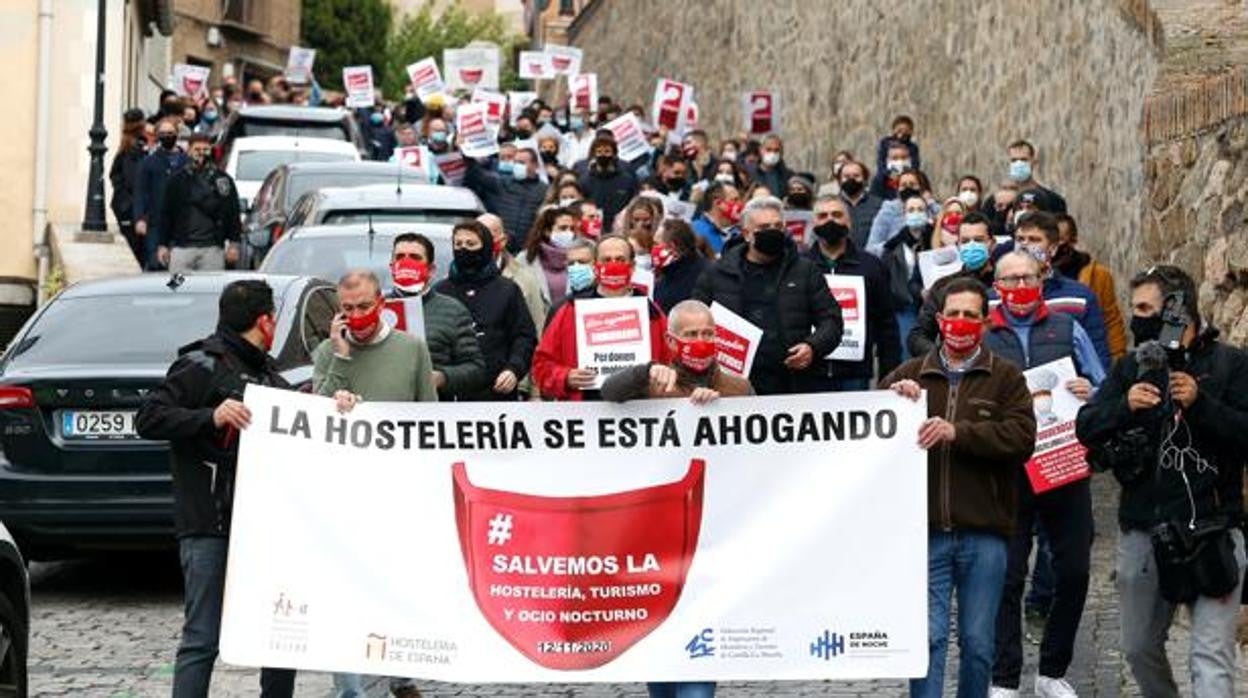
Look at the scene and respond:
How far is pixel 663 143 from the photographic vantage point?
3200 centimetres

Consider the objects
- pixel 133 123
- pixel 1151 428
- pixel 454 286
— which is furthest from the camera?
pixel 133 123

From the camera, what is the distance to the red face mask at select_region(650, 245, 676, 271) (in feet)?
52.1

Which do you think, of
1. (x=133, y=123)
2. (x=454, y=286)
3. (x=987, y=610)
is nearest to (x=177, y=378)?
(x=987, y=610)

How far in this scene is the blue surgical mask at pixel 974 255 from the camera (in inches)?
586

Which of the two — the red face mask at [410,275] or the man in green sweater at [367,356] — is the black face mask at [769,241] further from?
the man in green sweater at [367,356]

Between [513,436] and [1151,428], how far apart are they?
2222 millimetres

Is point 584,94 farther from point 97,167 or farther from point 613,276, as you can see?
point 613,276

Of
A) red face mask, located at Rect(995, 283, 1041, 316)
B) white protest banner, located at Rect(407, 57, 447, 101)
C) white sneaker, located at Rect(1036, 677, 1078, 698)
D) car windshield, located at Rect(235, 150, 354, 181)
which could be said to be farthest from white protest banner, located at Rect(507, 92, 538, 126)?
white sneaker, located at Rect(1036, 677, 1078, 698)

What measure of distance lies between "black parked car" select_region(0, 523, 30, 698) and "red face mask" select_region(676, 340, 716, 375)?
2.42m

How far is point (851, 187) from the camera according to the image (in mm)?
21766

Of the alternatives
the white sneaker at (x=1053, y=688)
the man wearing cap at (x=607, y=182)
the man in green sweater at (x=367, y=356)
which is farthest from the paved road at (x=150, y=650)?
the man wearing cap at (x=607, y=182)

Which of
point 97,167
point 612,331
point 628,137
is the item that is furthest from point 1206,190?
point 97,167

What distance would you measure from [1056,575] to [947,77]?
19869mm

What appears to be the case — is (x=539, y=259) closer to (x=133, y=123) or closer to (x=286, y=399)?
(x=286, y=399)
